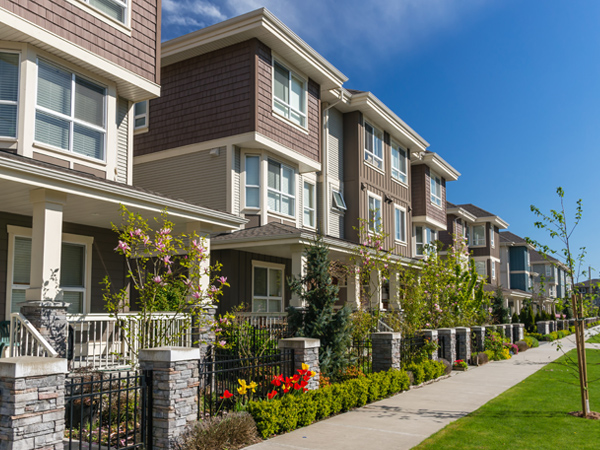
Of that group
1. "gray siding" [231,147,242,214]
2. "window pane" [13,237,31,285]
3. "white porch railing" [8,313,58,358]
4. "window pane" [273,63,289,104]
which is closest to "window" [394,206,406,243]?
"window pane" [273,63,289,104]

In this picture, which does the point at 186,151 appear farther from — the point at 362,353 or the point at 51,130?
the point at 362,353

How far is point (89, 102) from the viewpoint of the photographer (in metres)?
12.2

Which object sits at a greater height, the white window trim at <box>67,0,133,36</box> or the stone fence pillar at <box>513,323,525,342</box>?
the white window trim at <box>67,0,133,36</box>

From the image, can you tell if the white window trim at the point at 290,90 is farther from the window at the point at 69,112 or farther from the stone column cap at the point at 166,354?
the stone column cap at the point at 166,354

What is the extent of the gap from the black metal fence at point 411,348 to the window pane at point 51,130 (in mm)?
8989

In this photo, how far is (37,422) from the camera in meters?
5.55

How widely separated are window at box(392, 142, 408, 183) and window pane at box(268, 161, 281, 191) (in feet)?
29.7

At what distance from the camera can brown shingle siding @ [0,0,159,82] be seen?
11.1 metres

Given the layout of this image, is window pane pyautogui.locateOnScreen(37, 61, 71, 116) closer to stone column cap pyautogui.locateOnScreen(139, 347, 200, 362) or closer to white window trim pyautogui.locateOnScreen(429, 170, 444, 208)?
stone column cap pyautogui.locateOnScreen(139, 347, 200, 362)

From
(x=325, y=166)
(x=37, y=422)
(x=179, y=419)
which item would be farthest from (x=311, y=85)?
(x=37, y=422)

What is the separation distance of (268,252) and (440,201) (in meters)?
18.0

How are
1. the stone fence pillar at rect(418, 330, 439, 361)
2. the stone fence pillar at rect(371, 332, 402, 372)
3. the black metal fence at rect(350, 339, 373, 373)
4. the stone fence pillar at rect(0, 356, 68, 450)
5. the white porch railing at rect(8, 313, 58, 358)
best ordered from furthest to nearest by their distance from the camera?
the stone fence pillar at rect(418, 330, 439, 361) → the black metal fence at rect(350, 339, 373, 373) → the stone fence pillar at rect(371, 332, 402, 372) → the white porch railing at rect(8, 313, 58, 358) → the stone fence pillar at rect(0, 356, 68, 450)

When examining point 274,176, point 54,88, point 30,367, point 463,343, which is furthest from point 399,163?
point 30,367

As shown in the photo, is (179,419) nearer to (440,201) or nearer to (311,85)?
(311,85)
